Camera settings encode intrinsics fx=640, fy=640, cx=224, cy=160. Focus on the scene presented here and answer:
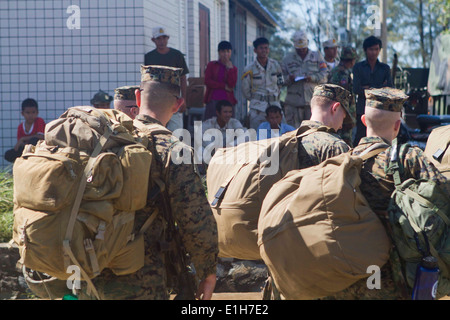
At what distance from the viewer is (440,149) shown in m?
3.97

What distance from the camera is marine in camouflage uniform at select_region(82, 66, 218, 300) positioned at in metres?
3.23

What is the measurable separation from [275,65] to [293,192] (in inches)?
287

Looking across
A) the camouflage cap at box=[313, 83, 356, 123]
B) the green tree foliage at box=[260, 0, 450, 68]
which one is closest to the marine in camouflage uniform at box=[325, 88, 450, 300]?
the camouflage cap at box=[313, 83, 356, 123]

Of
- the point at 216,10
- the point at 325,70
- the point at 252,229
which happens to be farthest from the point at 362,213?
the point at 216,10

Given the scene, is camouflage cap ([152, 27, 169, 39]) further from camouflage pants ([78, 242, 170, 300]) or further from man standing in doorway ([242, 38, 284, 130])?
camouflage pants ([78, 242, 170, 300])

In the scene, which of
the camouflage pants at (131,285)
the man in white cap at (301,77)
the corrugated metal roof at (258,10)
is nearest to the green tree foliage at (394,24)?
the corrugated metal roof at (258,10)

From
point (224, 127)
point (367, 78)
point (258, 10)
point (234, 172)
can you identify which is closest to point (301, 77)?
point (367, 78)

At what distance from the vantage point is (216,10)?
1602cm

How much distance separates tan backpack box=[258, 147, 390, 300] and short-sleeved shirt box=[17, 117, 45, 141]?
6.93 meters

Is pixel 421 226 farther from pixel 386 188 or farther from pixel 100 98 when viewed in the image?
pixel 100 98

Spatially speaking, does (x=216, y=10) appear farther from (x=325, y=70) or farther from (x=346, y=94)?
(x=346, y=94)

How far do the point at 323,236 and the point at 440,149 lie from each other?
4.38 ft

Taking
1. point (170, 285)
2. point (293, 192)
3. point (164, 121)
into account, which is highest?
point (164, 121)

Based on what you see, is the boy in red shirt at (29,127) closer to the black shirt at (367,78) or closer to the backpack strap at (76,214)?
the black shirt at (367,78)
